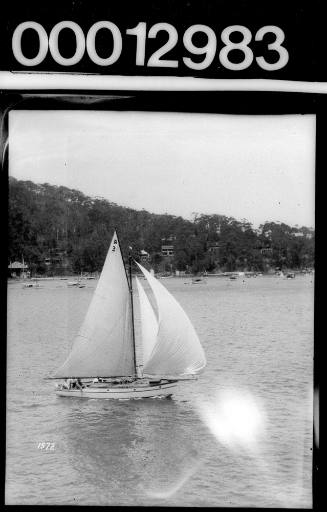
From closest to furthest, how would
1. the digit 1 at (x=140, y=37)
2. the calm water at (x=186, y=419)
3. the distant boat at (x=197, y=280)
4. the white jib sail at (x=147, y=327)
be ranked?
1. the digit 1 at (x=140, y=37)
2. the calm water at (x=186, y=419)
3. the distant boat at (x=197, y=280)
4. the white jib sail at (x=147, y=327)

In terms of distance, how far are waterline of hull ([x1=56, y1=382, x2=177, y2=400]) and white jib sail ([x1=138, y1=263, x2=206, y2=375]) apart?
12 cm

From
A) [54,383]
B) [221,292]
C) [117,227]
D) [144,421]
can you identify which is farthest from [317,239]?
[54,383]

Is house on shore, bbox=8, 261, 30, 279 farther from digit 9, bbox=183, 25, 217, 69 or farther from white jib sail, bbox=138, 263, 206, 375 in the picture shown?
digit 9, bbox=183, 25, 217, 69

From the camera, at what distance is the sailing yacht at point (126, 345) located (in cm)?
441

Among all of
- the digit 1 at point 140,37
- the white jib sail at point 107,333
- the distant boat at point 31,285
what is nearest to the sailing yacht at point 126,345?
the white jib sail at point 107,333

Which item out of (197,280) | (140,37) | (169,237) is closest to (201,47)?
(140,37)

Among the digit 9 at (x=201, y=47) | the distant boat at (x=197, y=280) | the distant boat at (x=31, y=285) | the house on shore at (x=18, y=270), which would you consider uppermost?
the digit 9 at (x=201, y=47)

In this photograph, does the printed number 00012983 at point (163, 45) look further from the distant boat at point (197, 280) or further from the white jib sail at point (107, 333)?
the distant boat at point (197, 280)

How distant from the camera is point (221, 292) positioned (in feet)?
14.6

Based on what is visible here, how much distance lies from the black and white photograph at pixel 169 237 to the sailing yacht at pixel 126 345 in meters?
0.03

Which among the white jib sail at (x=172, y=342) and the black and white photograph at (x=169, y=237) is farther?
the white jib sail at (x=172, y=342)

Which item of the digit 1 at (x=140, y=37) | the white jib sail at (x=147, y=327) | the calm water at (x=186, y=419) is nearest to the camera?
the digit 1 at (x=140, y=37)

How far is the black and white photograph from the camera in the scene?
160 inches

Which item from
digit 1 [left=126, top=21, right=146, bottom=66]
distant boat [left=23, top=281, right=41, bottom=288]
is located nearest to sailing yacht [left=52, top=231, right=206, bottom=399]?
distant boat [left=23, top=281, right=41, bottom=288]
